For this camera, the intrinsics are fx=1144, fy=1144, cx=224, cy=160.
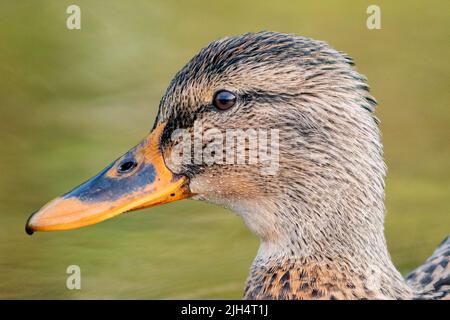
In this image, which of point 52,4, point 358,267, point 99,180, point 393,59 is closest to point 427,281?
point 358,267

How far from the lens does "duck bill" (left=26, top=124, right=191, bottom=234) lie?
16.9ft

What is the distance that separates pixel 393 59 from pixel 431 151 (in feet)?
4.07

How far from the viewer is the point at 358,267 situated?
16.6 ft

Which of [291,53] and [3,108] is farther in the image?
[3,108]

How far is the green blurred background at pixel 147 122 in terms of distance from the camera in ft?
22.3

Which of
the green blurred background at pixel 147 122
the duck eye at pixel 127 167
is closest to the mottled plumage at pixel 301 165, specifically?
the duck eye at pixel 127 167

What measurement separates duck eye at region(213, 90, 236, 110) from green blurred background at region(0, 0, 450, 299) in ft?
5.78

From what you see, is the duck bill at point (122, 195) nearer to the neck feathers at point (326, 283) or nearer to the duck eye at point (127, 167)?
the duck eye at point (127, 167)

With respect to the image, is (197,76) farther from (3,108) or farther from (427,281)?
(3,108)

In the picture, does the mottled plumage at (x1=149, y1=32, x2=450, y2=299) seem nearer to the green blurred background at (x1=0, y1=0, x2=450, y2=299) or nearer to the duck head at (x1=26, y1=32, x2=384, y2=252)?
the duck head at (x1=26, y1=32, x2=384, y2=252)

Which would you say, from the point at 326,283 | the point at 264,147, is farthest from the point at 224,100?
the point at 326,283

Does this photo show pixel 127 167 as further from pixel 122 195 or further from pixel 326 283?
pixel 326 283

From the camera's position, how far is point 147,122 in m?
8.22
